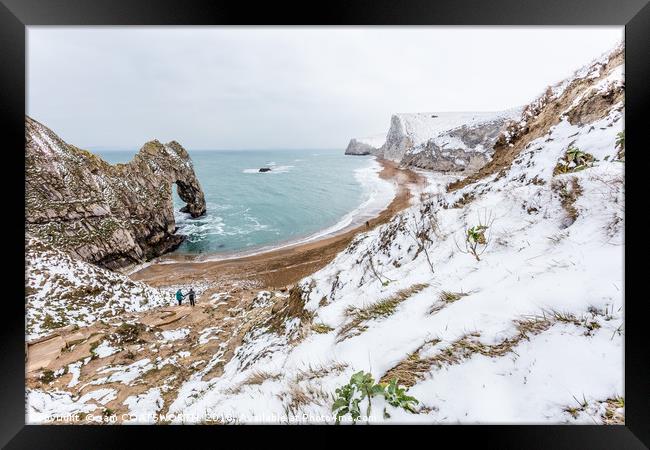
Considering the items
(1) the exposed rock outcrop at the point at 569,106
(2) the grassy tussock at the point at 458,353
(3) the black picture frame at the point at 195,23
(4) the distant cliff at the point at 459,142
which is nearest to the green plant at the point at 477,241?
(3) the black picture frame at the point at 195,23

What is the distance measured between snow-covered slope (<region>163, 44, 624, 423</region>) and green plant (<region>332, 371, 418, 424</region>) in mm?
88

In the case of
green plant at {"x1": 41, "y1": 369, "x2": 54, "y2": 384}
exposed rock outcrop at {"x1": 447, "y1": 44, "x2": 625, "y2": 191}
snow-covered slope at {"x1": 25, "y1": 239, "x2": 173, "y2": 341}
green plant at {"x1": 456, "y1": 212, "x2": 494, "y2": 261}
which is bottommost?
green plant at {"x1": 41, "y1": 369, "x2": 54, "y2": 384}

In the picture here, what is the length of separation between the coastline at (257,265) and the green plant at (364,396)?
48.7ft

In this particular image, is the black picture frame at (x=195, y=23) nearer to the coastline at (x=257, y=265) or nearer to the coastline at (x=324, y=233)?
the coastline at (x=257, y=265)

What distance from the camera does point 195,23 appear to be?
2635 mm

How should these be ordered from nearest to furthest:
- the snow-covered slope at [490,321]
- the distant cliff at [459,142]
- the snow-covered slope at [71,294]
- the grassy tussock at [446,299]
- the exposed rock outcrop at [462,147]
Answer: the snow-covered slope at [490,321] < the grassy tussock at [446,299] < the snow-covered slope at [71,294] < the exposed rock outcrop at [462,147] < the distant cliff at [459,142]

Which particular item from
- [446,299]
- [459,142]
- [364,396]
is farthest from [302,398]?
[459,142]

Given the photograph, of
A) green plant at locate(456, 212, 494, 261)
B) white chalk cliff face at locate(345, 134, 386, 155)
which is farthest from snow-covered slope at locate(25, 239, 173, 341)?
white chalk cliff face at locate(345, 134, 386, 155)

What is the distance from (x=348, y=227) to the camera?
93.6ft

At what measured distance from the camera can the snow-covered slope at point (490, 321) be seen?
1989 mm

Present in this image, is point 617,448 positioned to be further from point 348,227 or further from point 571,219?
point 348,227

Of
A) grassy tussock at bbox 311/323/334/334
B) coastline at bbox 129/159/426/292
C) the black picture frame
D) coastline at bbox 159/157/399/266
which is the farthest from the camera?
coastline at bbox 159/157/399/266

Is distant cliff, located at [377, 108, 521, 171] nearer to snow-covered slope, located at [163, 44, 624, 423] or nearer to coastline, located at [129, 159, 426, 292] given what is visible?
coastline, located at [129, 159, 426, 292]

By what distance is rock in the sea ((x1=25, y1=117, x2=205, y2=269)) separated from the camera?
16984 mm
